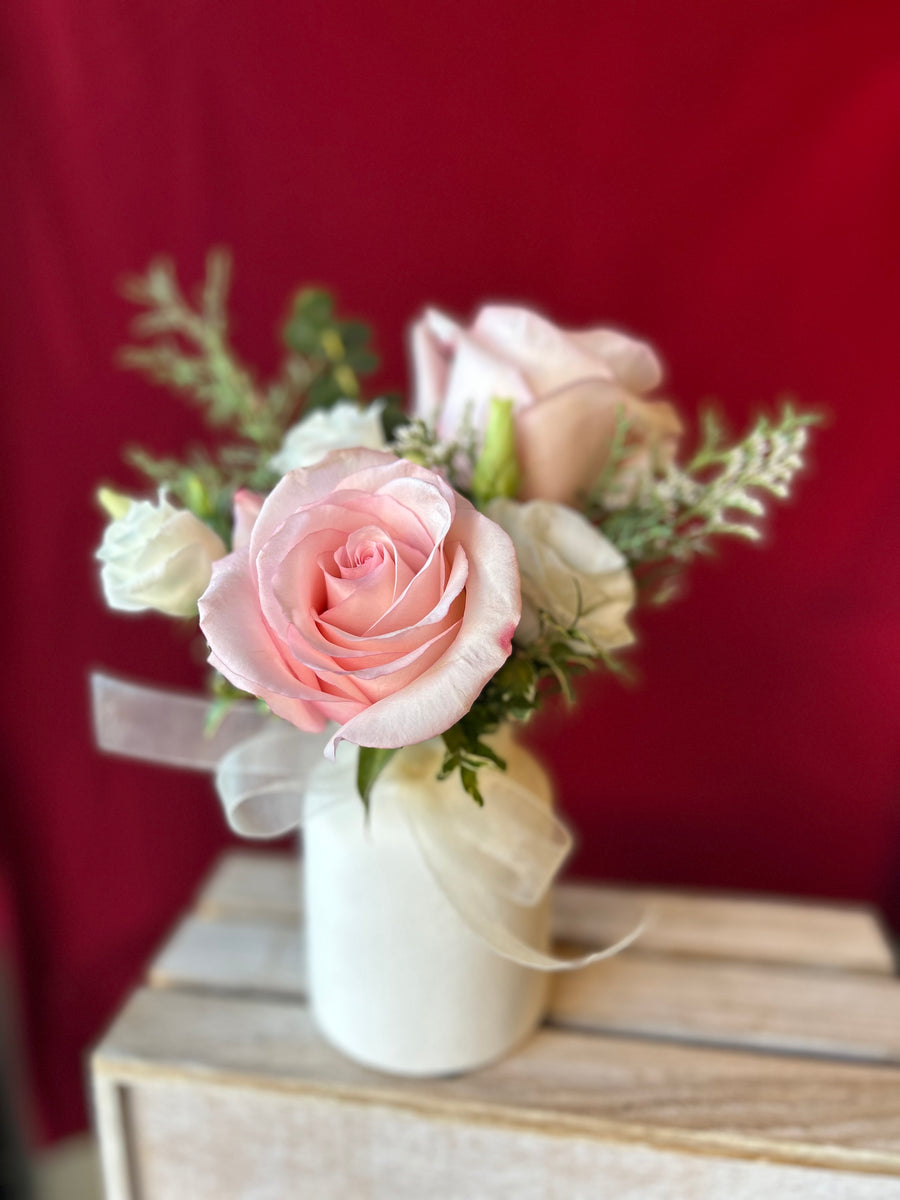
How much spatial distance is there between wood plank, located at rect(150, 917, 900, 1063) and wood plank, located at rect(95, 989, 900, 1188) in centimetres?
2

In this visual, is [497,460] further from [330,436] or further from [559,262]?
[559,262]

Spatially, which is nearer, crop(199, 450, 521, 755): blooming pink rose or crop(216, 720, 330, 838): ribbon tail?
crop(199, 450, 521, 755): blooming pink rose

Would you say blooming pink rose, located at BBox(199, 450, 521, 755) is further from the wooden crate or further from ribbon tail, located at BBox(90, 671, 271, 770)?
the wooden crate

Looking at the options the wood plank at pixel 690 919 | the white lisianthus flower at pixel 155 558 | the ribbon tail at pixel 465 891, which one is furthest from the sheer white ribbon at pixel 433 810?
the wood plank at pixel 690 919

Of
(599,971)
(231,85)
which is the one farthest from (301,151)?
(599,971)

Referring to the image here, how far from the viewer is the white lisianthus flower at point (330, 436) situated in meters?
0.57

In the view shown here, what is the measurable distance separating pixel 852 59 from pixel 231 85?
52 cm

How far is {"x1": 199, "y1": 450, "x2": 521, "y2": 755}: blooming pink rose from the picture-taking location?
44 centimetres

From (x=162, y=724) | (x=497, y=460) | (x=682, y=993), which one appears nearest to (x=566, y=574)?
(x=497, y=460)

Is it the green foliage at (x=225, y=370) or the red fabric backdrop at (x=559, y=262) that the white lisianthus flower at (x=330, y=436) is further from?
the red fabric backdrop at (x=559, y=262)

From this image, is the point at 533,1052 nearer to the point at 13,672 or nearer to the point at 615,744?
the point at 615,744

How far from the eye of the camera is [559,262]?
0.89 meters

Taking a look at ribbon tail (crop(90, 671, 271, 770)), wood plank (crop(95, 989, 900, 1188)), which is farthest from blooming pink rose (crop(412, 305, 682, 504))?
wood plank (crop(95, 989, 900, 1188))

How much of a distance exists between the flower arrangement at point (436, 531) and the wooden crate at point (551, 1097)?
0.25 metres
